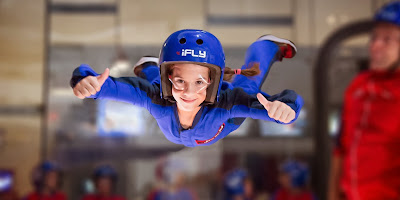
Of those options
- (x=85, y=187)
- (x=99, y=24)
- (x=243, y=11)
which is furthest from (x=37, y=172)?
(x=243, y=11)

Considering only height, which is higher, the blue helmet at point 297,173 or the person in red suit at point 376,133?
the person in red suit at point 376,133

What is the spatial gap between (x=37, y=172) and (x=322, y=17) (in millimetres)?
1253

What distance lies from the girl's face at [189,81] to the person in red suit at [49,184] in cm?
154

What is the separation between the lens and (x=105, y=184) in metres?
1.87

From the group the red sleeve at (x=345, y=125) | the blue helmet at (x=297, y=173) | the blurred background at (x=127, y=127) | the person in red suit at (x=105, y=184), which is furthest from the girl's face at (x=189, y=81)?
the blue helmet at (x=297, y=173)

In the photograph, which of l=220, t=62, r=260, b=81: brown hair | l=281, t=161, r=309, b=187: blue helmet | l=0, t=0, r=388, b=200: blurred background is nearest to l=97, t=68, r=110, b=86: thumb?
l=220, t=62, r=260, b=81: brown hair

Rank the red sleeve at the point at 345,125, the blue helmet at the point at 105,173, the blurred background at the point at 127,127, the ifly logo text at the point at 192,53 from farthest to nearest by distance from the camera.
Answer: the blue helmet at the point at 105,173 → the red sleeve at the point at 345,125 → the blurred background at the point at 127,127 → the ifly logo text at the point at 192,53

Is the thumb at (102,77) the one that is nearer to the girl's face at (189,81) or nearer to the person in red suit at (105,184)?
the girl's face at (189,81)

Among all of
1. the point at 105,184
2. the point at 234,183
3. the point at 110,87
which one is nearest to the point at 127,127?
the point at 110,87

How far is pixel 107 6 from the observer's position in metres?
0.97

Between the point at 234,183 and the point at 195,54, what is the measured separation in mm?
1788

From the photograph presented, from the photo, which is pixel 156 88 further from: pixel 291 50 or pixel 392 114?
pixel 392 114

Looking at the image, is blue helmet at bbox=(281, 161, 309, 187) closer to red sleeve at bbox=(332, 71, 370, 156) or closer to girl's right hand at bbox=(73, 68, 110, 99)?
red sleeve at bbox=(332, 71, 370, 156)

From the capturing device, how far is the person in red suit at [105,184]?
1.82 metres
